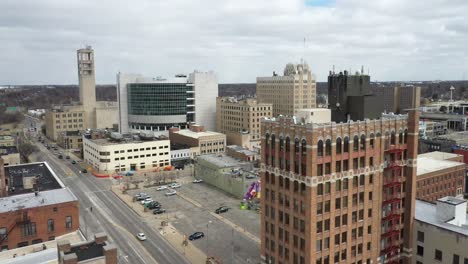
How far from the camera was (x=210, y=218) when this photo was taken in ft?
341

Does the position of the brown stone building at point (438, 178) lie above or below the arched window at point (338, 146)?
below

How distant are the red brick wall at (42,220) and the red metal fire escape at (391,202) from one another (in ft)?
169

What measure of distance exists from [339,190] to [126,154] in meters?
115

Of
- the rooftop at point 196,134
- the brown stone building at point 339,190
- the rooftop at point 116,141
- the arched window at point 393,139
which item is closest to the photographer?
the brown stone building at point 339,190

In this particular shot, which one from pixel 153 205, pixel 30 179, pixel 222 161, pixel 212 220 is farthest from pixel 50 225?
pixel 222 161

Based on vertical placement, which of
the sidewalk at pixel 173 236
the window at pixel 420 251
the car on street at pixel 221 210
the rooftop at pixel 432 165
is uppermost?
the rooftop at pixel 432 165

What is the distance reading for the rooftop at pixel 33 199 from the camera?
6812 cm

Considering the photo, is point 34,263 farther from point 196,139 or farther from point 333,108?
point 196,139

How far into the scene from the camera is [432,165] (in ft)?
367

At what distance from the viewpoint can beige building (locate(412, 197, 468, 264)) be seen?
55656mm

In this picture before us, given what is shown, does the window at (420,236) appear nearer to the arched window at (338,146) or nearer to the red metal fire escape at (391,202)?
the red metal fire escape at (391,202)

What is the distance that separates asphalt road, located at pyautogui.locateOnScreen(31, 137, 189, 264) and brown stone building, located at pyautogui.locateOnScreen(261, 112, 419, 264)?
104ft

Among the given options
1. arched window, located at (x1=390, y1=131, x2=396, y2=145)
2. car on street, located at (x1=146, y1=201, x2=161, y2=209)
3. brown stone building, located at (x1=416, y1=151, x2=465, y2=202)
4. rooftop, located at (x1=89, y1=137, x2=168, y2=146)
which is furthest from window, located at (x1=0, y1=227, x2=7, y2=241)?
brown stone building, located at (x1=416, y1=151, x2=465, y2=202)

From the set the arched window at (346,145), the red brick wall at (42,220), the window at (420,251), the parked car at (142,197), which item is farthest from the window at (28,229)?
the window at (420,251)
